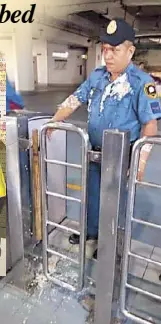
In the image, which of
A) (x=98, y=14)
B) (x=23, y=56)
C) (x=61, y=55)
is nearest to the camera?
(x=23, y=56)

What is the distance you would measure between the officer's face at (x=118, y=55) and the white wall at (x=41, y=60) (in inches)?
634

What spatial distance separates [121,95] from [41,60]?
1721 cm

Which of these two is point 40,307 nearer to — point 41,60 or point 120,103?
point 120,103

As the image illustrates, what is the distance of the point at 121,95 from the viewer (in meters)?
1.52

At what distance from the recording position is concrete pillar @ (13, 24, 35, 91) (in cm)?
985

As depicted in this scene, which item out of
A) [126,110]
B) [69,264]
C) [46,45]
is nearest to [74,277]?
[69,264]

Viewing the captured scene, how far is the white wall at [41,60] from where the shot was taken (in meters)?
17.0

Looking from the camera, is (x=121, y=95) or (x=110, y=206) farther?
(x=121, y=95)

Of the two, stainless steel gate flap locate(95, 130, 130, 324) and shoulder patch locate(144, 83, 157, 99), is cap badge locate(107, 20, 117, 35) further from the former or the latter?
stainless steel gate flap locate(95, 130, 130, 324)

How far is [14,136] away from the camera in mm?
1470

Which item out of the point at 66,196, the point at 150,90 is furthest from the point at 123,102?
the point at 66,196

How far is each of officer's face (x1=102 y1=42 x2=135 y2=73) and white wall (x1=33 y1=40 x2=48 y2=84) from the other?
16113 mm

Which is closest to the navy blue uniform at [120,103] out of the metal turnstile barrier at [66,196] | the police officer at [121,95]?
the police officer at [121,95]

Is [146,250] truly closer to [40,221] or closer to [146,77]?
[40,221]
